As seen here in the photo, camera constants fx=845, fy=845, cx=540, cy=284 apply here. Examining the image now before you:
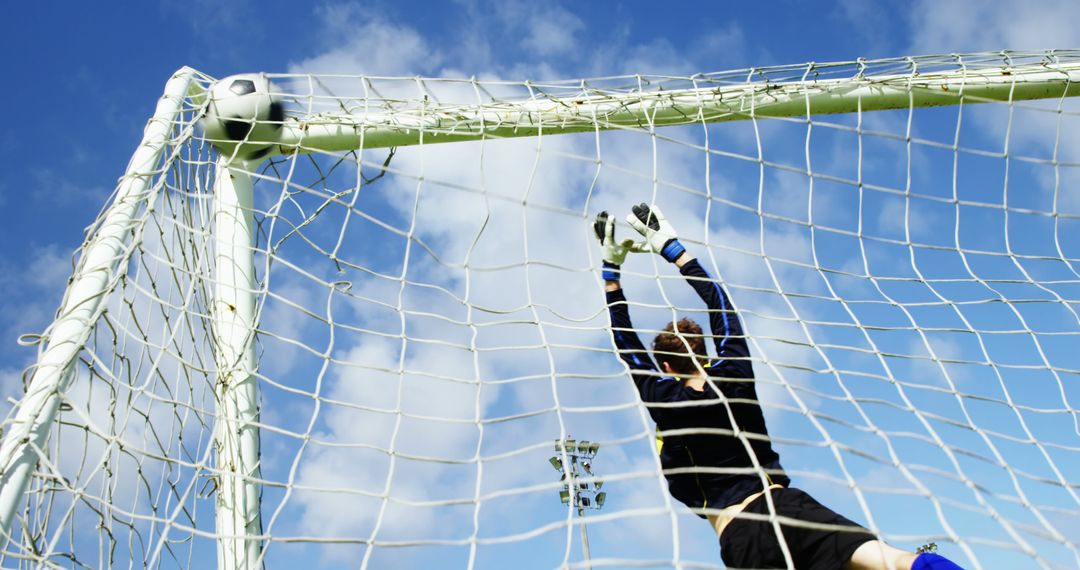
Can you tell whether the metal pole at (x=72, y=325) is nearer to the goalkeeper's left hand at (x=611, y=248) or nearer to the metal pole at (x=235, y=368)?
the metal pole at (x=235, y=368)

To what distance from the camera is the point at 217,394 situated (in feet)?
10.6

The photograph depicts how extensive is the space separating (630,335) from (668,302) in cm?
39

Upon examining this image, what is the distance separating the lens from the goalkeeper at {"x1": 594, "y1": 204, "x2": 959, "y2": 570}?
253 cm

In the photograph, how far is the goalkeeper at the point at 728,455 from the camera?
2529mm

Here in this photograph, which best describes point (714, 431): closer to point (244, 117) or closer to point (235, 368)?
point (235, 368)

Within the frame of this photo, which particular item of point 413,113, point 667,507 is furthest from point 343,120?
point 667,507

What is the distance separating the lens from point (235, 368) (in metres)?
3.15

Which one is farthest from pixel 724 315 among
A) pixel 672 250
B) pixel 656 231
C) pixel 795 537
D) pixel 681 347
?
pixel 795 537

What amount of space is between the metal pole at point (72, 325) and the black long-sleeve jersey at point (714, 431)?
1.72m

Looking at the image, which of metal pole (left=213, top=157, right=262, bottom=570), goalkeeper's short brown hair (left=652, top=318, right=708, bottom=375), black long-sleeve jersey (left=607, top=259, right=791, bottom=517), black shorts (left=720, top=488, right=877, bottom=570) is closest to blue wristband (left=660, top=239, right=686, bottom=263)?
goalkeeper's short brown hair (left=652, top=318, right=708, bottom=375)

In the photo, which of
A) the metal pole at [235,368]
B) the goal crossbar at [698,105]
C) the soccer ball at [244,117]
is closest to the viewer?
the metal pole at [235,368]

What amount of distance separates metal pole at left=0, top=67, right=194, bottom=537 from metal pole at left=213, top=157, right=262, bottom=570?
490 mm

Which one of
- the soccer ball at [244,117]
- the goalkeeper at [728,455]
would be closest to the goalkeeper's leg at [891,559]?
the goalkeeper at [728,455]

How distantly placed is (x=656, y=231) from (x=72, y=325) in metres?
2.26
